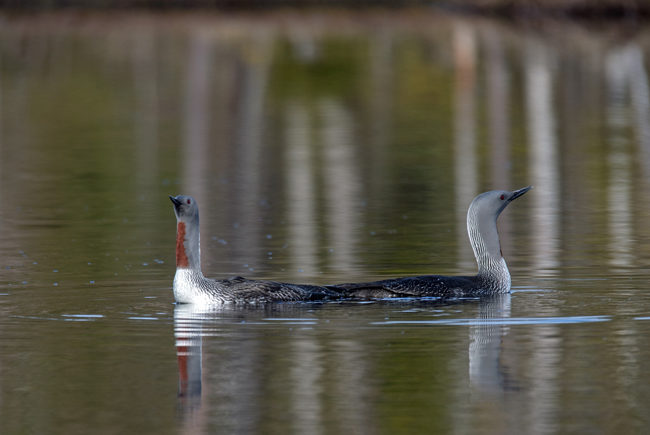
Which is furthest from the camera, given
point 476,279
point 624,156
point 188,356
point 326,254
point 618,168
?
point 624,156

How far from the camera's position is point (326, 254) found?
16.1 meters

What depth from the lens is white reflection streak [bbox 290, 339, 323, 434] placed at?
897 cm

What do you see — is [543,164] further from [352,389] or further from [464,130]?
[352,389]

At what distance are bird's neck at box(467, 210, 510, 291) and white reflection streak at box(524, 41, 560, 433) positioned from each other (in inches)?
41.5

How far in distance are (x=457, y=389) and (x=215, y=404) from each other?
1397mm

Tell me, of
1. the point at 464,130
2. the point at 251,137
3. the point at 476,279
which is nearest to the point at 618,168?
the point at 464,130

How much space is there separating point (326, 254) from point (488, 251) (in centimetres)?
281

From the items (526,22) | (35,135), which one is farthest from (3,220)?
(526,22)

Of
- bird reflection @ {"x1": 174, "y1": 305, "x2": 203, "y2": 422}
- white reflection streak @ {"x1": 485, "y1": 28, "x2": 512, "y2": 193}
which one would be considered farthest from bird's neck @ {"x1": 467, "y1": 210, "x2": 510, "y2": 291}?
white reflection streak @ {"x1": 485, "y1": 28, "x2": 512, "y2": 193}

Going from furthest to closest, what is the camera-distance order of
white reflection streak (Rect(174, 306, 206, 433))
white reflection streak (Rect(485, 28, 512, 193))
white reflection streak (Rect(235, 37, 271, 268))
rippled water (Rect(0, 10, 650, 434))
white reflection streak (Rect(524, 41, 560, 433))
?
white reflection streak (Rect(485, 28, 512, 193)), white reflection streak (Rect(235, 37, 271, 268)), rippled water (Rect(0, 10, 650, 434)), white reflection streak (Rect(524, 41, 560, 433)), white reflection streak (Rect(174, 306, 206, 433))

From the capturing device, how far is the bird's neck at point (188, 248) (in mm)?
12875

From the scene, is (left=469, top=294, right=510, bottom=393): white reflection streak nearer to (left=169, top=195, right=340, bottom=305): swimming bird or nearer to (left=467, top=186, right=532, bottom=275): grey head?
(left=467, top=186, right=532, bottom=275): grey head

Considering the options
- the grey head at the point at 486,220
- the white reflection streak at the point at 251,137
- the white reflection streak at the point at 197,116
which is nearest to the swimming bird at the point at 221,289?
the grey head at the point at 486,220

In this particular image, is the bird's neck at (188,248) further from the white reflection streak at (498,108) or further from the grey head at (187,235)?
the white reflection streak at (498,108)
